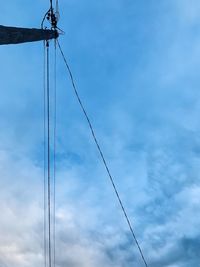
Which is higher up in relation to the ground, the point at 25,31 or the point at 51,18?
the point at 51,18

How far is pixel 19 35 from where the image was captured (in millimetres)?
15781

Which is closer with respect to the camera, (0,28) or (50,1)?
(0,28)

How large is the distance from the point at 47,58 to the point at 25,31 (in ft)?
28.2

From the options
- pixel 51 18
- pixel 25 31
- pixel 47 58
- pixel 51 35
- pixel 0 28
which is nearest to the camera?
pixel 0 28

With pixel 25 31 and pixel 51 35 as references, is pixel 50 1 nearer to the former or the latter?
pixel 51 35

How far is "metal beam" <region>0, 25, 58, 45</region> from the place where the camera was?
15.1m

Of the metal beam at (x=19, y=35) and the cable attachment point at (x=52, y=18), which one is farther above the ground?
the cable attachment point at (x=52, y=18)

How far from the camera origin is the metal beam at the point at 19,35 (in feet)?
49.5

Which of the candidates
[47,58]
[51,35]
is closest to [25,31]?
[51,35]

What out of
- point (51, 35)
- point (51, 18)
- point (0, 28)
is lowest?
point (0, 28)

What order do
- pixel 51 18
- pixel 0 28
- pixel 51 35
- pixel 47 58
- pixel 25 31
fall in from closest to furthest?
pixel 0 28, pixel 25 31, pixel 51 35, pixel 51 18, pixel 47 58

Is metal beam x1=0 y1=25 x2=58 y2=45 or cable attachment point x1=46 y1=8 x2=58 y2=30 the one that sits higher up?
cable attachment point x1=46 y1=8 x2=58 y2=30

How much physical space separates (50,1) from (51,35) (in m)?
4.42

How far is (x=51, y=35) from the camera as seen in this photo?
18562 mm
